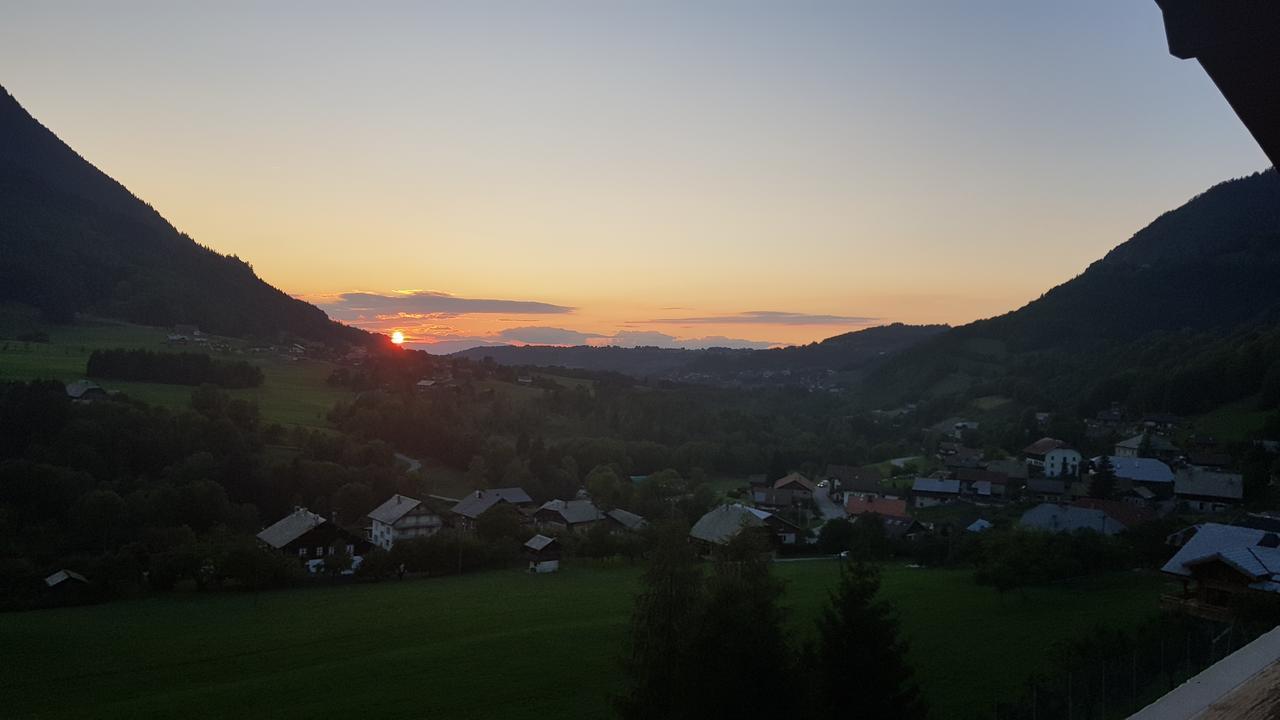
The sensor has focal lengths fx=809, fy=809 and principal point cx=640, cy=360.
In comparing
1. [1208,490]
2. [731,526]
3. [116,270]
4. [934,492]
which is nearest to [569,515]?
[731,526]

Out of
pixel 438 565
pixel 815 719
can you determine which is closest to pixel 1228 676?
pixel 815 719

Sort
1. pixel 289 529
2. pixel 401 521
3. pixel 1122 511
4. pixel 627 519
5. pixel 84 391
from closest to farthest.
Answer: pixel 289 529 → pixel 1122 511 → pixel 401 521 → pixel 627 519 → pixel 84 391

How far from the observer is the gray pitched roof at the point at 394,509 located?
138 ft

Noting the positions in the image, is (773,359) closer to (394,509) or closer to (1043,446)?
(1043,446)

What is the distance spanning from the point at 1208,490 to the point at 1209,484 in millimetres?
500

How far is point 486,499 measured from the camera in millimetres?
47938

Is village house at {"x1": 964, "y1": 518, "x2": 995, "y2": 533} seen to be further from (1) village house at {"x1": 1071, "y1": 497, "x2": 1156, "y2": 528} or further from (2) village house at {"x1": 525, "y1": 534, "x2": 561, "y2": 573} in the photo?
(2) village house at {"x1": 525, "y1": 534, "x2": 561, "y2": 573}

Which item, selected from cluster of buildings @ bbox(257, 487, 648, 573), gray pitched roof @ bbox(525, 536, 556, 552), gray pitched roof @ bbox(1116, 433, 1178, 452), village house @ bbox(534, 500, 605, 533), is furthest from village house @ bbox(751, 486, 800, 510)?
gray pitched roof @ bbox(1116, 433, 1178, 452)

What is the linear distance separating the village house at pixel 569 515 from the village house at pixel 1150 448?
3801 cm

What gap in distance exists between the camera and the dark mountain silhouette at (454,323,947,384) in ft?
552

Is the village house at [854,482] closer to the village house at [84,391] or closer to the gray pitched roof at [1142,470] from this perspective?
the gray pitched roof at [1142,470]

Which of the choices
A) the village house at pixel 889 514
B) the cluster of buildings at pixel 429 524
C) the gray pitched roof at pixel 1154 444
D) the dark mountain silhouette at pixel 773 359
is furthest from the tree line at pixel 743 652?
the dark mountain silhouette at pixel 773 359

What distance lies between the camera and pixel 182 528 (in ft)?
109

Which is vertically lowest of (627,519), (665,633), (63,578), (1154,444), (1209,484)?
(627,519)
